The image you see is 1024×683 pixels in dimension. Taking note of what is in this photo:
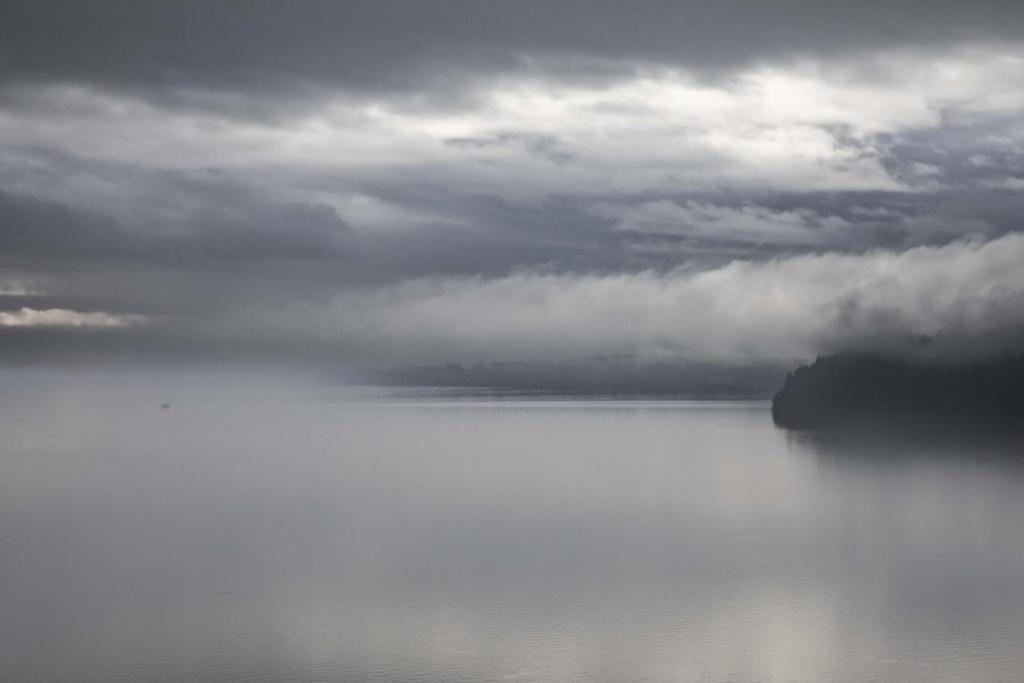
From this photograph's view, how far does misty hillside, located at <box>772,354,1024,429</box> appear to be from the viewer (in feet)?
480

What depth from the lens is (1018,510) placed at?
222 feet

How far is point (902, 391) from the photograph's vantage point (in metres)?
156

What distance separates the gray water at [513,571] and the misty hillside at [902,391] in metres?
51.7

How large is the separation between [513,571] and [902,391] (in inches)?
4820

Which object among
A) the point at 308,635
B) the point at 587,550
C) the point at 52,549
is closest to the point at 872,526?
the point at 587,550

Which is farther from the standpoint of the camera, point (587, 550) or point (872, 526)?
point (872, 526)

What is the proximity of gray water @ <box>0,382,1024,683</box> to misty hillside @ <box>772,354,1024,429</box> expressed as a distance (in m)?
51.7

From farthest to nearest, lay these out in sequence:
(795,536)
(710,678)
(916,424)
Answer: (916,424), (795,536), (710,678)

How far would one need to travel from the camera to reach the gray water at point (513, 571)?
3353cm

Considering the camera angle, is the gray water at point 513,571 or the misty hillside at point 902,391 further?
the misty hillside at point 902,391

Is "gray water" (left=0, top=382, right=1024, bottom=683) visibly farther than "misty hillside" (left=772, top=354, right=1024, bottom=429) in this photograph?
No

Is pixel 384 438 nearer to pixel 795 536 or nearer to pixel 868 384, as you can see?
pixel 868 384

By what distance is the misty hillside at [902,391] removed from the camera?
146m

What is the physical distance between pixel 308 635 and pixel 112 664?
19.9 feet
